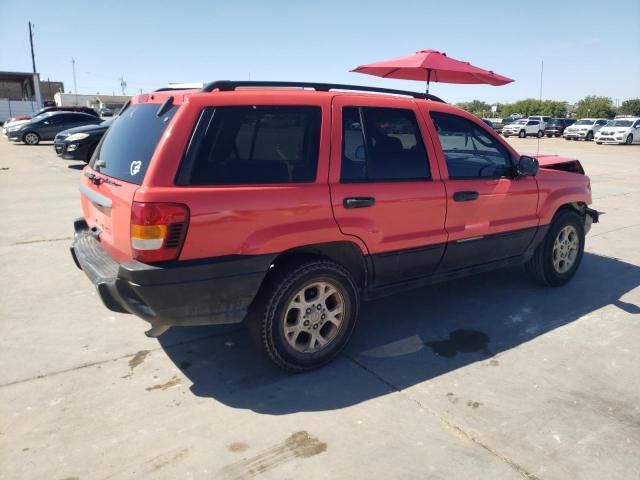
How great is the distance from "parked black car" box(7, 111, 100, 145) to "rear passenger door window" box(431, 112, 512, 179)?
21234 millimetres

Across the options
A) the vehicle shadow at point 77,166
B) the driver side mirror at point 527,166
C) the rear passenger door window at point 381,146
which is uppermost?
the rear passenger door window at point 381,146

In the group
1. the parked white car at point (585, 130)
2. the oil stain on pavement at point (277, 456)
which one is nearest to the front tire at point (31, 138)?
the oil stain on pavement at point (277, 456)

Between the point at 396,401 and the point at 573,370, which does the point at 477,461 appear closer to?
the point at 396,401

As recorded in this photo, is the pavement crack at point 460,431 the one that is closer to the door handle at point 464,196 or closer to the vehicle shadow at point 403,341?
the vehicle shadow at point 403,341

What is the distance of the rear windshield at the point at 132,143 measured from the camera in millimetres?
2924

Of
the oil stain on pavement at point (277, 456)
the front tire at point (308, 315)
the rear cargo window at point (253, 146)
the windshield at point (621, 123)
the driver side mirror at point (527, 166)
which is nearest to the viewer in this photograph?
the oil stain on pavement at point (277, 456)

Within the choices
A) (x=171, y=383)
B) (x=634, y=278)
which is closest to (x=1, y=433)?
(x=171, y=383)

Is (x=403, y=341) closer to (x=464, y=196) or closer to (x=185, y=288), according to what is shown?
(x=464, y=196)

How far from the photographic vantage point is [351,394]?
3.10 meters

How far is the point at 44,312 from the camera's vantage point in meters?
4.25

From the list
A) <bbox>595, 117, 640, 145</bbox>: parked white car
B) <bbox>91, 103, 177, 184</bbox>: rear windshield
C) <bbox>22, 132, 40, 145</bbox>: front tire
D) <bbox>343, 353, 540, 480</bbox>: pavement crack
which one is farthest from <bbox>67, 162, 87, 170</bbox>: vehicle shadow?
<bbox>595, 117, 640, 145</bbox>: parked white car

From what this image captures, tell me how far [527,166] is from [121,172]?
323 cm

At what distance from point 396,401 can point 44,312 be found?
3119 millimetres

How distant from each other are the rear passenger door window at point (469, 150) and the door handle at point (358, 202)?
87cm
